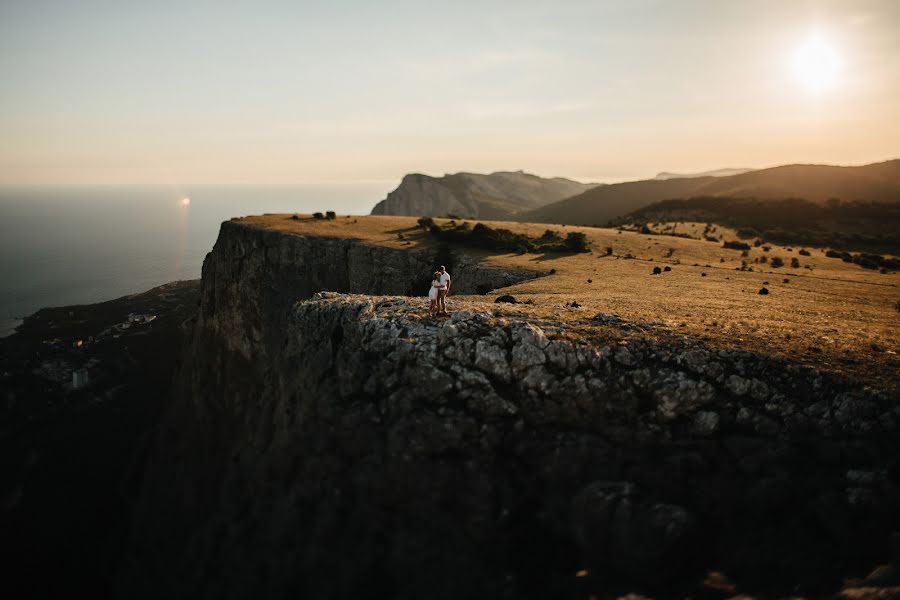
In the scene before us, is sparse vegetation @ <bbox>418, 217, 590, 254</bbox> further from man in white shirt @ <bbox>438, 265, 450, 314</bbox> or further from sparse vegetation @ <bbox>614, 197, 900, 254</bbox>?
sparse vegetation @ <bbox>614, 197, 900, 254</bbox>

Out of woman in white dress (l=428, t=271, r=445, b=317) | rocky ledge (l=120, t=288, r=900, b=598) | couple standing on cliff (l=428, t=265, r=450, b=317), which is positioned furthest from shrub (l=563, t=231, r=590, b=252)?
woman in white dress (l=428, t=271, r=445, b=317)

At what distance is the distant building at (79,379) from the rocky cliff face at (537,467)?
8602 centimetres

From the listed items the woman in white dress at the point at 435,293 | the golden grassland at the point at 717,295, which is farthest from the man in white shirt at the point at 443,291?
the golden grassland at the point at 717,295

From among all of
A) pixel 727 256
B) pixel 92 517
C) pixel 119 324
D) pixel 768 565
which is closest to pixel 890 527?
pixel 768 565

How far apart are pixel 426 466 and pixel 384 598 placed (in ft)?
15.7

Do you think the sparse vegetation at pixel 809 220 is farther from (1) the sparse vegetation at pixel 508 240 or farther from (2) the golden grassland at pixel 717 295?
(1) the sparse vegetation at pixel 508 240

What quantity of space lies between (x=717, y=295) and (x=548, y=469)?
863 inches

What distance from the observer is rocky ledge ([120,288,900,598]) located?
1407 cm

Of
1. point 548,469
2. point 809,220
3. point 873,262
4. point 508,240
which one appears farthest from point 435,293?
point 809,220

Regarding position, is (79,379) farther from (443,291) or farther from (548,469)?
(548,469)

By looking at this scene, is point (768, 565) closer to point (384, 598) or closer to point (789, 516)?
point (789, 516)

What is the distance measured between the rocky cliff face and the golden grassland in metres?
2.01

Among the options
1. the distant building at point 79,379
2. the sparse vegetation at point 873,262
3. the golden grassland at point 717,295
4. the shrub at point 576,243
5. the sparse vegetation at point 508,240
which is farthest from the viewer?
the distant building at point 79,379

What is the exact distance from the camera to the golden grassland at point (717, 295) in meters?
19.2
